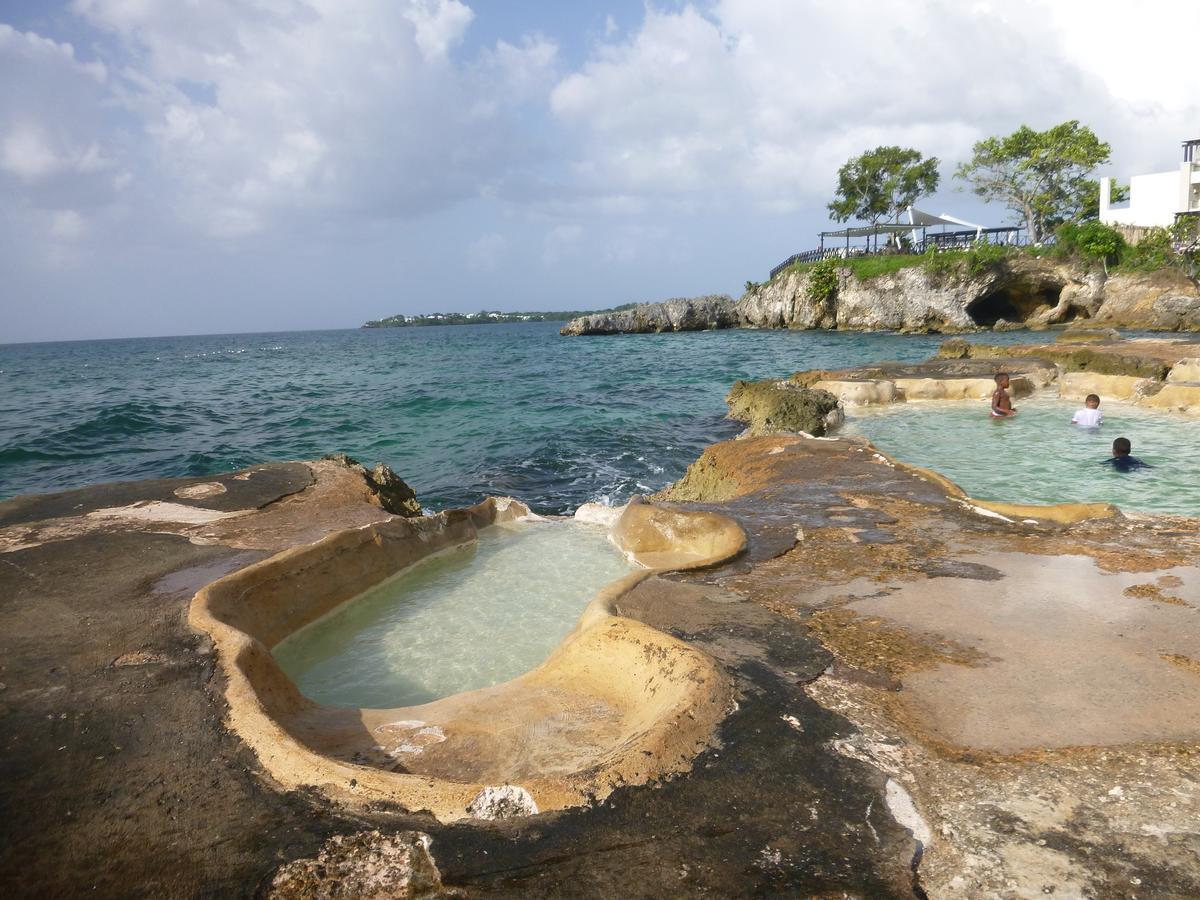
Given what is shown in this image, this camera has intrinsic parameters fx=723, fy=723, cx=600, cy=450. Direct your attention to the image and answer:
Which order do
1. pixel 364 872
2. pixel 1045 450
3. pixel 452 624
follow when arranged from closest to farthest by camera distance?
pixel 364 872 < pixel 452 624 < pixel 1045 450

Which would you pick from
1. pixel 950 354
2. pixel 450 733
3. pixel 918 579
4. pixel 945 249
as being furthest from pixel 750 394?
pixel 945 249

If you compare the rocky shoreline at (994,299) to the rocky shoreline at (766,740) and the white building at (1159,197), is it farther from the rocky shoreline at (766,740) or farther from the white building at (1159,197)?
the rocky shoreline at (766,740)

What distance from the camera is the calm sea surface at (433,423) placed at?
14.6 m

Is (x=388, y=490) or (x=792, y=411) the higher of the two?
(x=792, y=411)

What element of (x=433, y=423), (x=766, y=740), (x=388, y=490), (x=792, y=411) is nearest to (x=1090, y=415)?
(x=792, y=411)

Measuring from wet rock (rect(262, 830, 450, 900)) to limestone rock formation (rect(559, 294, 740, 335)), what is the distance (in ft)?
216

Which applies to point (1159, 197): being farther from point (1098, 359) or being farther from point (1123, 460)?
point (1123, 460)

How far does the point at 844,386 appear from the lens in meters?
17.9

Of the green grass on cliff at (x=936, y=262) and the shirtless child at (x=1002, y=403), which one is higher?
the green grass on cliff at (x=936, y=262)

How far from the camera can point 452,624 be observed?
5809 mm

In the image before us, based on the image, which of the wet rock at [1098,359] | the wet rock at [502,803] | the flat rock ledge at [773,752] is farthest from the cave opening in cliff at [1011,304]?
the wet rock at [502,803]

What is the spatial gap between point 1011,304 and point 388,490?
48554mm

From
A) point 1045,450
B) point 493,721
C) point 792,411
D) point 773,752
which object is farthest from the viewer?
point 792,411

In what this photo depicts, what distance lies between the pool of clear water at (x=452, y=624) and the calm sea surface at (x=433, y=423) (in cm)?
452
